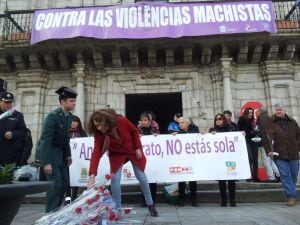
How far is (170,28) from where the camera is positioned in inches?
408

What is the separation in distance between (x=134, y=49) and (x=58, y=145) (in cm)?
700

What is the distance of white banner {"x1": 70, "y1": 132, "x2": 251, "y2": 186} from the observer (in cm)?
673

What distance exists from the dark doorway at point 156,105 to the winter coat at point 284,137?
5334 mm

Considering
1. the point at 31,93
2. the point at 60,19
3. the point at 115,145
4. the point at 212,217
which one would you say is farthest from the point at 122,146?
the point at 31,93

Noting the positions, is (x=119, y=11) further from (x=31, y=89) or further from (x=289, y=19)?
(x=289, y=19)

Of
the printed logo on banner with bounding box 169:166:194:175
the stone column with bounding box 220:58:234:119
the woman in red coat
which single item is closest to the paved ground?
the woman in red coat

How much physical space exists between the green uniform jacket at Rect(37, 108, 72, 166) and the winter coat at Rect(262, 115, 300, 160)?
4.26 meters

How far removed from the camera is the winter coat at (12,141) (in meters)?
5.13

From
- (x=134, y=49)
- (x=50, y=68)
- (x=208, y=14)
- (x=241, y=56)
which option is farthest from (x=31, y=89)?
(x=241, y=56)

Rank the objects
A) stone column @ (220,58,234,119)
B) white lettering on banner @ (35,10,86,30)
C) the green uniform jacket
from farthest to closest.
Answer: stone column @ (220,58,234,119) < white lettering on banner @ (35,10,86,30) < the green uniform jacket

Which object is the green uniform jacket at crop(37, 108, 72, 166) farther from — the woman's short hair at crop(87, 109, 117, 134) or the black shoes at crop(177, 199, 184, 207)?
the black shoes at crop(177, 199, 184, 207)

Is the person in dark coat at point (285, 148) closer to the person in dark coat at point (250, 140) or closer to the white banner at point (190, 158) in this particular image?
the white banner at point (190, 158)

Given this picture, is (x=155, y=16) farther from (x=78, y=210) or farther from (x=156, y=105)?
(x=78, y=210)

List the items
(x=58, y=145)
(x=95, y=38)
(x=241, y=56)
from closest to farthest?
(x=58, y=145) < (x=95, y=38) < (x=241, y=56)
